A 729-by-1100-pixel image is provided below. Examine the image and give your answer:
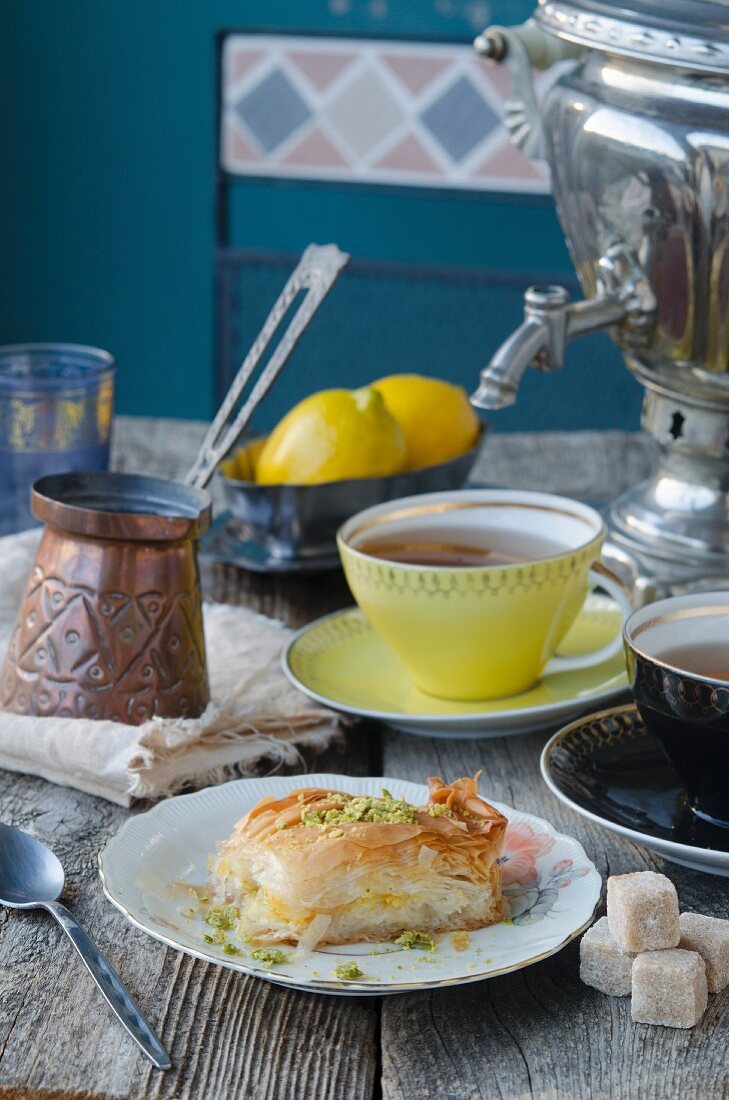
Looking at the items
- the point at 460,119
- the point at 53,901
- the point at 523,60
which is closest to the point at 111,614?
the point at 53,901

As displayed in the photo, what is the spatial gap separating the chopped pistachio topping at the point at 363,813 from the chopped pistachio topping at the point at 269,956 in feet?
0.23

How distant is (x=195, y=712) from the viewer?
0.79m

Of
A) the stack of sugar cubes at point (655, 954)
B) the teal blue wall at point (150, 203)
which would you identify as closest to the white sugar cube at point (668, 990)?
the stack of sugar cubes at point (655, 954)

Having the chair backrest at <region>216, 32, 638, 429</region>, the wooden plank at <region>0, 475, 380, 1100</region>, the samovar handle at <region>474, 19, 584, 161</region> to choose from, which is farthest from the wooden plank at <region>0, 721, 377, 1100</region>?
the chair backrest at <region>216, 32, 638, 429</region>

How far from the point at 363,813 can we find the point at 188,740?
0.54 feet

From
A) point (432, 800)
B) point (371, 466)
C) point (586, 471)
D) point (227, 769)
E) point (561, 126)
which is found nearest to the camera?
point (432, 800)

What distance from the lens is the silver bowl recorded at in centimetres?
101

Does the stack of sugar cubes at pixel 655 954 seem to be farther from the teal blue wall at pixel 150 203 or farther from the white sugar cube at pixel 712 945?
the teal blue wall at pixel 150 203

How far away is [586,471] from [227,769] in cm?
65

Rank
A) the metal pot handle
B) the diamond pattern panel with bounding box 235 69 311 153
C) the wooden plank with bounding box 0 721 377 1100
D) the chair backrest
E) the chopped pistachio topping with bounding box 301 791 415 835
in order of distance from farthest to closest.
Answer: the diamond pattern panel with bounding box 235 69 311 153, the chair backrest, the metal pot handle, the chopped pistachio topping with bounding box 301 791 415 835, the wooden plank with bounding box 0 721 377 1100

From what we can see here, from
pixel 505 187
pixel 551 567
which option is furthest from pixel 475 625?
pixel 505 187

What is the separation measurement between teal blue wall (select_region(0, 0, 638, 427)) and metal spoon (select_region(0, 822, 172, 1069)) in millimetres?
2402

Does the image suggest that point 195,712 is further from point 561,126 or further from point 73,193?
point 73,193

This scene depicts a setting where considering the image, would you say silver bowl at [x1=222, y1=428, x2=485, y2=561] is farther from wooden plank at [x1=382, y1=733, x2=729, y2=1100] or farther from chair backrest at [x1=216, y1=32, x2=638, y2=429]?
chair backrest at [x1=216, y1=32, x2=638, y2=429]
